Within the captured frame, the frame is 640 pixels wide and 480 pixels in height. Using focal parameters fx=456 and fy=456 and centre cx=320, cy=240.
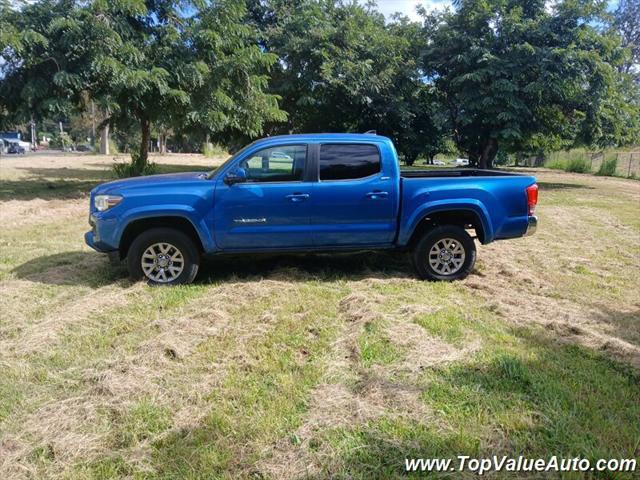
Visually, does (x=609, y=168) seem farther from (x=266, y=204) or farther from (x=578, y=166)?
(x=266, y=204)

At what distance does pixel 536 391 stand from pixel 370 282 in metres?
2.74

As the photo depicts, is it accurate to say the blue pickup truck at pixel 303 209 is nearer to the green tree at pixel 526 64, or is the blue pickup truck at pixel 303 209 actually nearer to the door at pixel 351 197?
the door at pixel 351 197

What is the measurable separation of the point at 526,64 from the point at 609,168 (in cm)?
1930

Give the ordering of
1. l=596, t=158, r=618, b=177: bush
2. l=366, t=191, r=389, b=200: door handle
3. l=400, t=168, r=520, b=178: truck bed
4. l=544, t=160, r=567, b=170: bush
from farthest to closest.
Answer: l=544, t=160, r=567, b=170: bush → l=596, t=158, r=618, b=177: bush → l=400, t=168, r=520, b=178: truck bed → l=366, t=191, r=389, b=200: door handle

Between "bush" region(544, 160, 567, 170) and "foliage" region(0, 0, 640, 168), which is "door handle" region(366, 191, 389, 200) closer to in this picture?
"foliage" region(0, 0, 640, 168)

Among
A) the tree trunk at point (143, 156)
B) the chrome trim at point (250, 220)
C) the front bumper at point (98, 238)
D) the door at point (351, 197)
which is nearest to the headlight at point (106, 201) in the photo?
the front bumper at point (98, 238)

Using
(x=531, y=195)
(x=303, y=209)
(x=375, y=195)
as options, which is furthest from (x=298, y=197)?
(x=531, y=195)

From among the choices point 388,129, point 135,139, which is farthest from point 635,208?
point 135,139

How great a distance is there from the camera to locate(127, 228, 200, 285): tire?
541cm

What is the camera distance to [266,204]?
17.8 feet

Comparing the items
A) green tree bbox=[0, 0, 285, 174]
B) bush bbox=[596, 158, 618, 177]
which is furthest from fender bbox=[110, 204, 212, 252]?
bush bbox=[596, 158, 618, 177]

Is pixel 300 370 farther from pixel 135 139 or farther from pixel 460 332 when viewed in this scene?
pixel 135 139

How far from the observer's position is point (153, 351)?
375 centimetres

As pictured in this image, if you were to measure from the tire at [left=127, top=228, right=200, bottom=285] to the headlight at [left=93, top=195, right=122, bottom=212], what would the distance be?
470 millimetres
